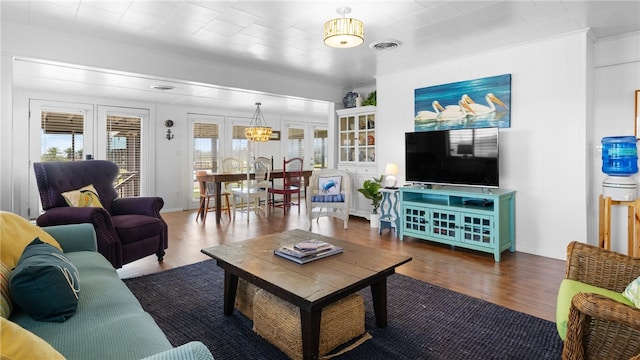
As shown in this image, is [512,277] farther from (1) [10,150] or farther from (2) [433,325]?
(1) [10,150]

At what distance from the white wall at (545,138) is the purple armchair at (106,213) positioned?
395cm

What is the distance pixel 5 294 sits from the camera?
54.9 inches

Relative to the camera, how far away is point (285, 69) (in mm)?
4902

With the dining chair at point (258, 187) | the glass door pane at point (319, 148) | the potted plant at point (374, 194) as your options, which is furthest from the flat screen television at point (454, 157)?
the glass door pane at point (319, 148)

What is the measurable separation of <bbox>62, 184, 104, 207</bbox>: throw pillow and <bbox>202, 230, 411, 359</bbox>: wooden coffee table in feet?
5.64

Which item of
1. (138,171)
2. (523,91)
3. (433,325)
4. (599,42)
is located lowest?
(433,325)

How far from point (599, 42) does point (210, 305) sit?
4565mm

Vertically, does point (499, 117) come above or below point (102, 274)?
above

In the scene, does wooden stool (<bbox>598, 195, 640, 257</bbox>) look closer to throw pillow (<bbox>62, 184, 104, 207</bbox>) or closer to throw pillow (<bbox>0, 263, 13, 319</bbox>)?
throw pillow (<bbox>0, 263, 13, 319</bbox>)

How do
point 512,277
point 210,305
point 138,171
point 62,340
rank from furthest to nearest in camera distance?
point 138,171 < point 512,277 < point 210,305 < point 62,340

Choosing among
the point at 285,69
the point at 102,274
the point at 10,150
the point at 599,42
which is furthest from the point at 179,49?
the point at 599,42

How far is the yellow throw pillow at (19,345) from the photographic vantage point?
736 mm

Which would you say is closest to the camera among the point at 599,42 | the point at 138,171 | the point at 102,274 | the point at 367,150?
the point at 102,274

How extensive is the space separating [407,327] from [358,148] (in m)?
3.96
